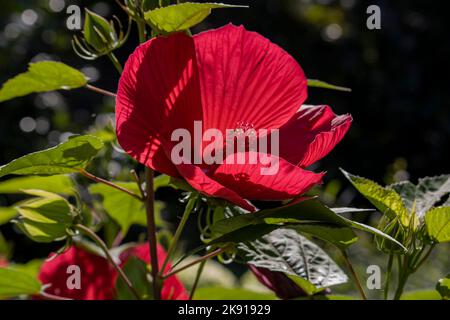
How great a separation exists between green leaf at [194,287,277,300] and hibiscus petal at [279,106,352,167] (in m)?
0.20

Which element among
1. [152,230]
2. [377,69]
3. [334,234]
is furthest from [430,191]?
[377,69]

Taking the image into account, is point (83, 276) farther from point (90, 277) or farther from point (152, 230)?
point (152, 230)

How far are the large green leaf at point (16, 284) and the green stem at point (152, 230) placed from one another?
0.12 m

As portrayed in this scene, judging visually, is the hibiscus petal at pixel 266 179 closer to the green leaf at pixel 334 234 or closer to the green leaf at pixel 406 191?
the green leaf at pixel 334 234

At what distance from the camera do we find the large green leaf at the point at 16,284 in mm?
596

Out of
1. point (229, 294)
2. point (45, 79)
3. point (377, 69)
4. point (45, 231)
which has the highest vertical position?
point (45, 79)

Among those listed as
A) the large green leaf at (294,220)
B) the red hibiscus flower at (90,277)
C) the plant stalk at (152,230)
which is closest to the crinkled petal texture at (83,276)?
the red hibiscus flower at (90,277)

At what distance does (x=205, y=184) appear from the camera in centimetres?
46

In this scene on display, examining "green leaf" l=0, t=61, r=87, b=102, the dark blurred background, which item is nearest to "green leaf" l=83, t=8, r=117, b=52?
"green leaf" l=0, t=61, r=87, b=102

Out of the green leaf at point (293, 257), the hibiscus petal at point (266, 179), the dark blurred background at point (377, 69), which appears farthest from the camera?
the dark blurred background at point (377, 69)

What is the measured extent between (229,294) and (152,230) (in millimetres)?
196

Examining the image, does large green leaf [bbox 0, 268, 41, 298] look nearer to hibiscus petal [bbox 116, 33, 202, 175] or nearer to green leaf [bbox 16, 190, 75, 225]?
green leaf [bbox 16, 190, 75, 225]

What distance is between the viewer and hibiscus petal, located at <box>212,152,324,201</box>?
451 millimetres
